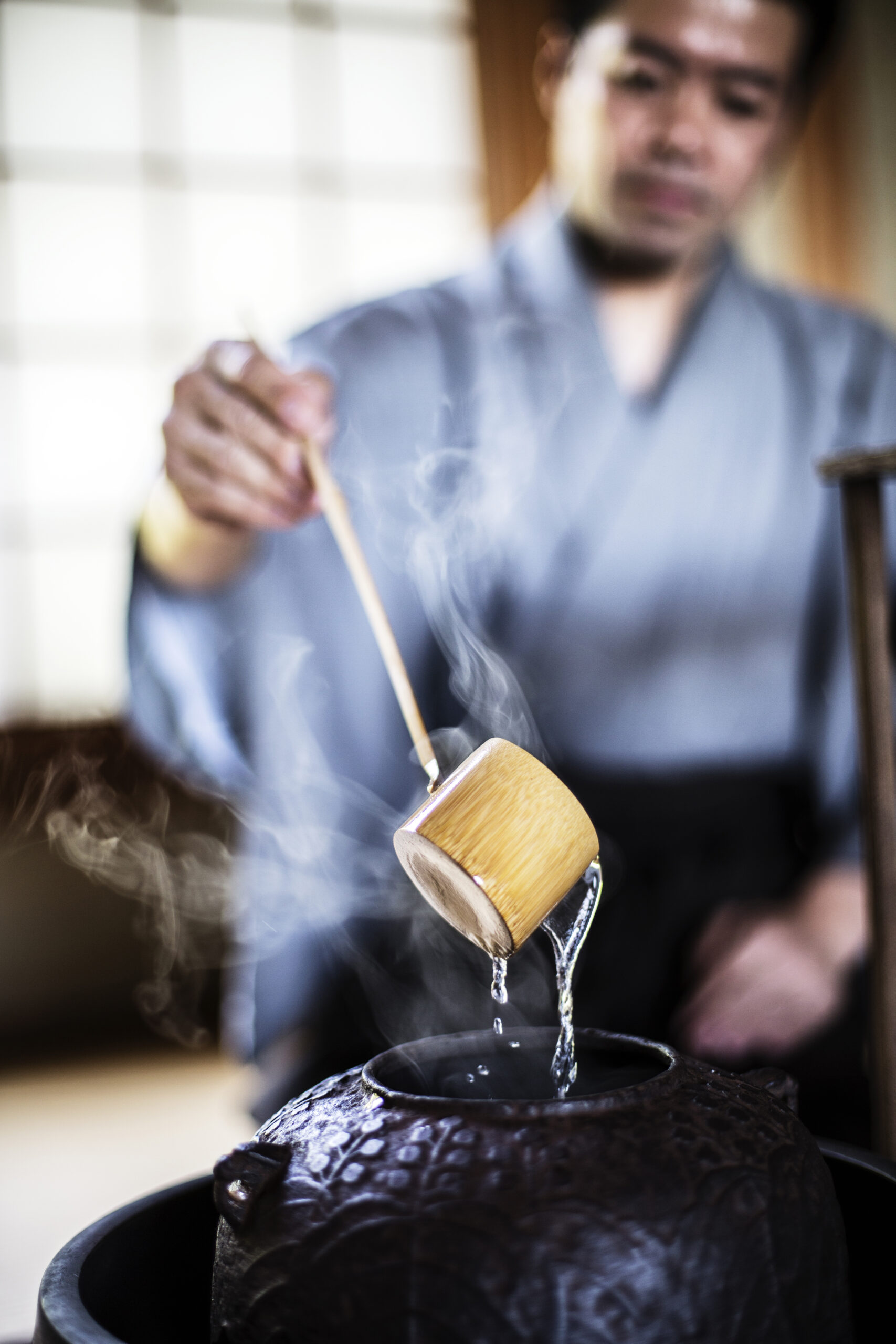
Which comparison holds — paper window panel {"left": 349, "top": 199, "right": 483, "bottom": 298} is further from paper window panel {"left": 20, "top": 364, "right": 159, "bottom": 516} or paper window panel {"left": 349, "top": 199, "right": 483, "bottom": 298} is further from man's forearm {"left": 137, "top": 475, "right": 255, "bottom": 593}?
man's forearm {"left": 137, "top": 475, "right": 255, "bottom": 593}

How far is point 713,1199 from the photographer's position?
0.53 m

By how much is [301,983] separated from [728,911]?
491 mm

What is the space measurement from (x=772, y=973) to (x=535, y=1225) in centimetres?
84

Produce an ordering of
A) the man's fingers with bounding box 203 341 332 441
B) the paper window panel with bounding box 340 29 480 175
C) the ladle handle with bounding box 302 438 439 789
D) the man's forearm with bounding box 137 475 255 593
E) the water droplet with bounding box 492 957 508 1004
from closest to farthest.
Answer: the water droplet with bounding box 492 957 508 1004 → the ladle handle with bounding box 302 438 439 789 → the man's fingers with bounding box 203 341 332 441 → the man's forearm with bounding box 137 475 255 593 → the paper window panel with bounding box 340 29 480 175

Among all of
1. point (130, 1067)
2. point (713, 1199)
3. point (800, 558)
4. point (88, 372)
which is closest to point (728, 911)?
point (800, 558)

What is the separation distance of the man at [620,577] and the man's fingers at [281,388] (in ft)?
0.60

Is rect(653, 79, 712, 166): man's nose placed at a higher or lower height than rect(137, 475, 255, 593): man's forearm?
higher

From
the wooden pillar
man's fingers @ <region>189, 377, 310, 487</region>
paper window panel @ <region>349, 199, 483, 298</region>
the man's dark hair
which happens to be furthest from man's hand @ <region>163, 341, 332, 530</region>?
the wooden pillar

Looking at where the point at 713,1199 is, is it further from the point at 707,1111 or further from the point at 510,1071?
the point at 510,1071

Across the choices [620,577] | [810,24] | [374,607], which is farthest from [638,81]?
[374,607]

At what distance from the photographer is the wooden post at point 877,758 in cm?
82

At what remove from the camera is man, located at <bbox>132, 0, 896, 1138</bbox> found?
1.29 metres

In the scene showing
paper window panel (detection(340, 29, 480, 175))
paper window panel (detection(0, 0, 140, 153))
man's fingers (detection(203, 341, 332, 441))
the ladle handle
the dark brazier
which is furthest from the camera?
paper window panel (detection(340, 29, 480, 175))

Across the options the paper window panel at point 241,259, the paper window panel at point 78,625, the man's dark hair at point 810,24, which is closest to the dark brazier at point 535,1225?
the man's dark hair at point 810,24
